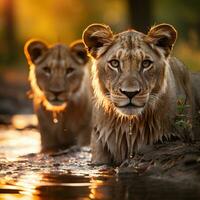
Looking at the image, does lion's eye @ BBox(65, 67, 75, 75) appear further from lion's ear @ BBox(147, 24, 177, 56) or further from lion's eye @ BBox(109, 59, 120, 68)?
lion's eye @ BBox(109, 59, 120, 68)

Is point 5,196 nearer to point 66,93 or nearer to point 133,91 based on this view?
point 133,91

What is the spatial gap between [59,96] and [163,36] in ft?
12.8

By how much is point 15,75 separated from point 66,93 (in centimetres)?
1310

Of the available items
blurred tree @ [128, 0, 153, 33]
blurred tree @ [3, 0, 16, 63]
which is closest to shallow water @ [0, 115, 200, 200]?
blurred tree @ [128, 0, 153, 33]

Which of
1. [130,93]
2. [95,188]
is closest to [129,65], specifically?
[130,93]

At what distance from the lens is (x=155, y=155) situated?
8.38m

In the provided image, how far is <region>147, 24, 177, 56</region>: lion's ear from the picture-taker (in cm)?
887

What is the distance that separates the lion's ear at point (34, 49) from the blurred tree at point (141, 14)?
30.0 ft

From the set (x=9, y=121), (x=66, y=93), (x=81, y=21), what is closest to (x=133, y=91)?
(x=66, y=93)

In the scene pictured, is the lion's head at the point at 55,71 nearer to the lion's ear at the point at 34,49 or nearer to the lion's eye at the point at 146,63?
A: the lion's ear at the point at 34,49

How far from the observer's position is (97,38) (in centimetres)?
909

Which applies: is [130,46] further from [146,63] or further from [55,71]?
[55,71]

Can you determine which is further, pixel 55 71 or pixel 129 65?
pixel 55 71

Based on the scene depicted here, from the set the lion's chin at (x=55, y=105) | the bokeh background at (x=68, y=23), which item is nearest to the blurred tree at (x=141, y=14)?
the bokeh background at (x=68, y=23)
